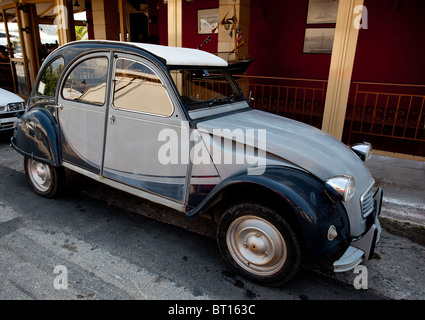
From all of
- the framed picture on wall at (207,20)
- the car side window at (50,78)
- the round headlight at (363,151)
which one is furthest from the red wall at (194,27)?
the round headlight at (363,151)

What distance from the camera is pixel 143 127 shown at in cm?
305

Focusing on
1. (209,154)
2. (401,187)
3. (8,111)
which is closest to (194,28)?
(8,111)

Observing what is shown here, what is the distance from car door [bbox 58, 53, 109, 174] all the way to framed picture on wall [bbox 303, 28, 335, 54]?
7011 millimetres

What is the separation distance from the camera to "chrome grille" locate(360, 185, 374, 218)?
2633 mm

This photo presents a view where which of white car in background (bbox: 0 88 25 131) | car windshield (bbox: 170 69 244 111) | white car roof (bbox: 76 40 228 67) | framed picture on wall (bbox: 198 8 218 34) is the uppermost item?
framed picture on wall (bbox: 198 8 218 34)

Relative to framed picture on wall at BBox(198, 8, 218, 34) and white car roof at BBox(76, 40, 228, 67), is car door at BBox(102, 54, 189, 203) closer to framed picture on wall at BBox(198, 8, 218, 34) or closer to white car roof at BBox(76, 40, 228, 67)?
white car roof at BBox(76, 40, 228, 67)

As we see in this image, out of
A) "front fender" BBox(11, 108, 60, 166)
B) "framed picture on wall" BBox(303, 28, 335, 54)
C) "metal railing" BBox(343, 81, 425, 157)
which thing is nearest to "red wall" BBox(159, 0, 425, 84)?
"framed picture on wall" BBox(303, 28, 335, 54)

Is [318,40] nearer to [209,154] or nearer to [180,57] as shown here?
[180,57]

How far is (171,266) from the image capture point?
286 cm

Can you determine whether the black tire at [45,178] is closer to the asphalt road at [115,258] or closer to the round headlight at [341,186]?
the asphalt road at [115,258]

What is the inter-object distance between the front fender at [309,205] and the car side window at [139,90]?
1.09 metres
